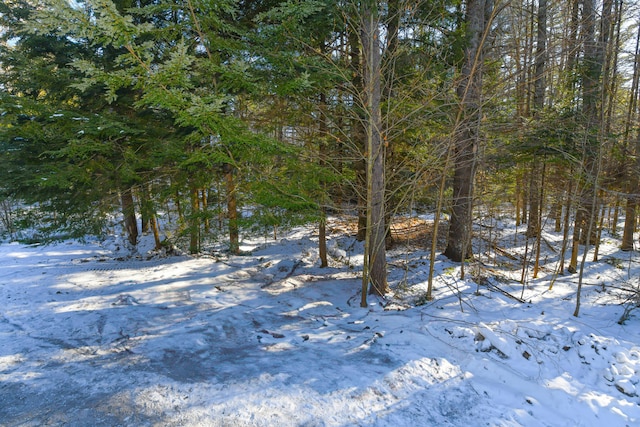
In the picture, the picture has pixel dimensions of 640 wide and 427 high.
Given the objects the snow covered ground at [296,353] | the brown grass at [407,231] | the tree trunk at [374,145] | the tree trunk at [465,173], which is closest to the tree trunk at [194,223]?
the snow covered ground at [296,353]

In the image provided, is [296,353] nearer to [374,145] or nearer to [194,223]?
[374,145]

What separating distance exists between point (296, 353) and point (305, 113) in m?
5.88

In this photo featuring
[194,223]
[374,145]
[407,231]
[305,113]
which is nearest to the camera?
[374,145]

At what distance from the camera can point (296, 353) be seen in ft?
13.3

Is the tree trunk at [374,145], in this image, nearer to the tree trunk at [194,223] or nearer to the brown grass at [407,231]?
the brown grass at [407,231]

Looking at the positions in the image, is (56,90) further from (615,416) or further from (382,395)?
(615,416)

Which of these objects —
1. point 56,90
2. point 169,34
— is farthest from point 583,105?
point 56,90

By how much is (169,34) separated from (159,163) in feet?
9.59

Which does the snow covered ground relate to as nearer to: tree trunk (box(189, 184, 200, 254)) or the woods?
tree trunk (box(189, 184, 200, 254))

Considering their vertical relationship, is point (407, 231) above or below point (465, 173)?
below

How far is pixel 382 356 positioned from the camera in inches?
158

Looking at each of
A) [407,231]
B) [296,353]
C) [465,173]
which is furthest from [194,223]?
[465,173]

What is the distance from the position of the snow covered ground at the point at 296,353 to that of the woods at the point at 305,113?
1448 mm

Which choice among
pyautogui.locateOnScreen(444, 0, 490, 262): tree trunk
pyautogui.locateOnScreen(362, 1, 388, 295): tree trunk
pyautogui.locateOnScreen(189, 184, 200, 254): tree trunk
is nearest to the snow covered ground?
pyautogui.locateOnScreen(362, 1, 388, 295): tree trunk
